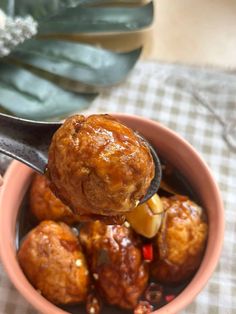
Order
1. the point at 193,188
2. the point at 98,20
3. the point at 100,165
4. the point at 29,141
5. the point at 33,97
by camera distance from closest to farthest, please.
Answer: the point at 100,165
the point at 29,141
the point at 193,188
the point at 33,97
the point at 98,20

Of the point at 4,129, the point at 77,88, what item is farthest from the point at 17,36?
the point at 4,129

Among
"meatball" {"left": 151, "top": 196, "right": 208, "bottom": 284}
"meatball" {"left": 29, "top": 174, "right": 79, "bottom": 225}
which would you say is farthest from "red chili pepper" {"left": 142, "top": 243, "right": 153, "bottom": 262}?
"meatball" {"left": 29, "top": 174, "right": 79, "bottom": 225}

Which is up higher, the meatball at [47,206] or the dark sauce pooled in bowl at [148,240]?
the meatball at [47,206]

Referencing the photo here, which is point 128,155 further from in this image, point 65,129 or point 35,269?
point 35,269

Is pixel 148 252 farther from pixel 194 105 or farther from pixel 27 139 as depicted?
pixel 194 105

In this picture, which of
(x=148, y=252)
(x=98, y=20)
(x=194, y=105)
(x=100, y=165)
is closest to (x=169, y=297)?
(x=148, y=252)

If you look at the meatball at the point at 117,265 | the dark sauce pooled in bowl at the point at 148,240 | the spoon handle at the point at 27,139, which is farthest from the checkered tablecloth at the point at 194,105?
the spoon handle at the point at 27,139

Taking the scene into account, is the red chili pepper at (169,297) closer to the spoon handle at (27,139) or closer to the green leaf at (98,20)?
the spoon handle at (27,139)
